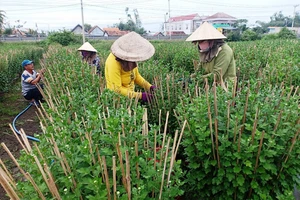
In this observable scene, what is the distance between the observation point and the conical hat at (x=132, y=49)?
3004 mm

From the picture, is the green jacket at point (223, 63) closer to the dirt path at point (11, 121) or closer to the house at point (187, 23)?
the dirt path at point (11, 121)

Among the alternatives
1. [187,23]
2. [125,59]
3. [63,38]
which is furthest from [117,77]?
[187,23]

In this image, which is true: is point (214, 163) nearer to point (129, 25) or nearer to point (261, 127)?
point (261, 127)

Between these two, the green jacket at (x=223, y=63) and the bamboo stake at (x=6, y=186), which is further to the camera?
the green jacket at (x=223, y=63)

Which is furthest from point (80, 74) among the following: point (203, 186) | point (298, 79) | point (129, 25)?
point (129, 25)

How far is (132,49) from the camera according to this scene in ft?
10.1

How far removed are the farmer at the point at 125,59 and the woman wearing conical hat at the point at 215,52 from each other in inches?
34.9

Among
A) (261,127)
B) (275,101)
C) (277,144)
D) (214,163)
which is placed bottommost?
(214,163)

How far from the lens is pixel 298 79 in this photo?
132 inches

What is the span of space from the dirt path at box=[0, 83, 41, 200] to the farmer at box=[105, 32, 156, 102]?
6.74 ft

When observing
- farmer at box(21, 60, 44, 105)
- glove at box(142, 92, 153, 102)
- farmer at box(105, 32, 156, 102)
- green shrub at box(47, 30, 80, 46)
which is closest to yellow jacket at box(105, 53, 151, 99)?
farmer at box(105, 32, 156, 102)

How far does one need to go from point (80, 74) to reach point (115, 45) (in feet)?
2.61

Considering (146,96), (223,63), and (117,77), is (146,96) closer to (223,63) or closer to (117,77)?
(117,77)

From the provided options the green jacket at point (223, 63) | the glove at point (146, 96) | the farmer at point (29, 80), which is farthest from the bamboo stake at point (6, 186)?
the farmer at point (29, 80)
